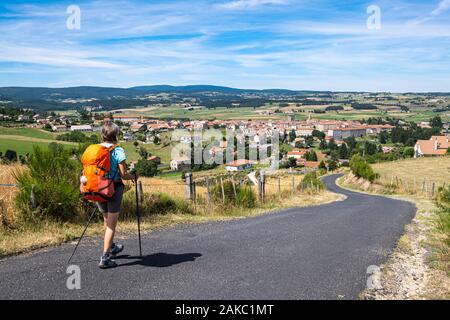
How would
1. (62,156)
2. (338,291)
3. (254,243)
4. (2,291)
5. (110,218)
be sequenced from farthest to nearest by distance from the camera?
(62,156), (254,243), (110,218), (338,291), (2,291)

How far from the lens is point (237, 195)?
12.6m

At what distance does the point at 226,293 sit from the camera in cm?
438

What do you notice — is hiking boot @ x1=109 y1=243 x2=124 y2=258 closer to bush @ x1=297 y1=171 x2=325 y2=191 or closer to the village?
bush @ x1=297 y1=171 x2=325 y2=191

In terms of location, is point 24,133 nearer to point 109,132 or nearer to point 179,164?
point 179,164

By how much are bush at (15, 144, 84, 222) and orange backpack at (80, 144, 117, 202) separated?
250 centimetres

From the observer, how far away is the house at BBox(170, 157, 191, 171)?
172ft

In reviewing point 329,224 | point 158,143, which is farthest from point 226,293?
point 158,143

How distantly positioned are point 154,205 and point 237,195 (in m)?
3.95

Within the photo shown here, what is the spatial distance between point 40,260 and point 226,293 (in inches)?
102

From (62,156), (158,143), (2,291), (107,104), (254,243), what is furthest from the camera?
(107,104)

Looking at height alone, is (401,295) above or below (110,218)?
below
